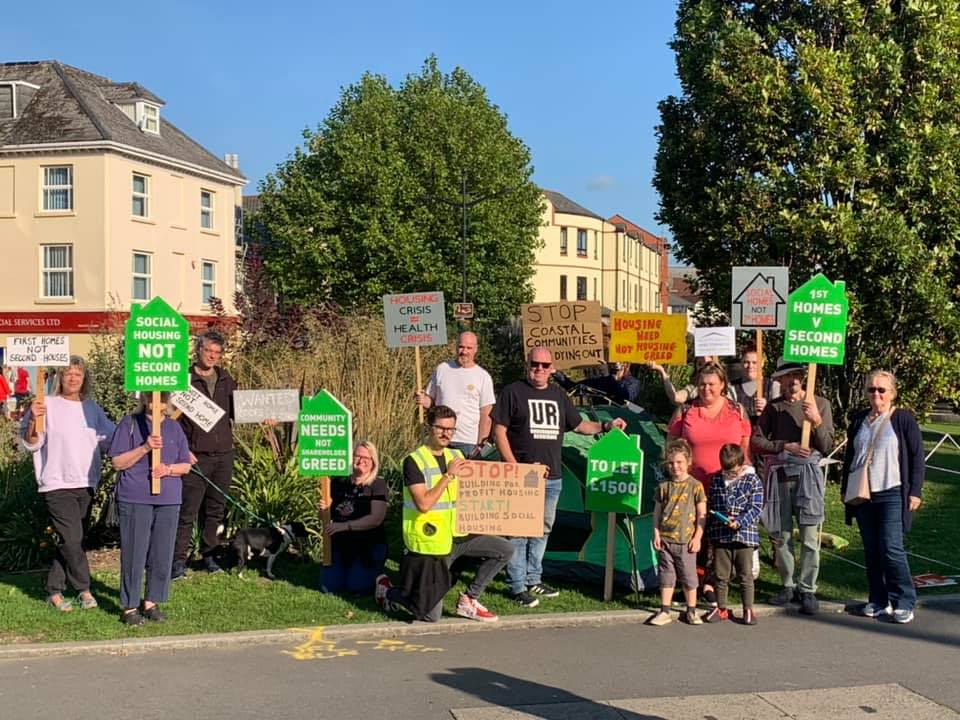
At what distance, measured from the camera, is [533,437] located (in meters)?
8.20

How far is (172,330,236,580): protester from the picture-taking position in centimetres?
861

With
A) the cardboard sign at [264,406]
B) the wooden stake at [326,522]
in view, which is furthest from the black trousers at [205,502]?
the wooden stake at [326,522]

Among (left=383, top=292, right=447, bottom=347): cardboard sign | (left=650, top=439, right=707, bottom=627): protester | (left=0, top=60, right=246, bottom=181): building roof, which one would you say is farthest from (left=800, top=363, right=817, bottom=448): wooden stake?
(left=0, top=60, right=246, bottom=181): building roof

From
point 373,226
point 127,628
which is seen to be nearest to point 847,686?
point 127,628

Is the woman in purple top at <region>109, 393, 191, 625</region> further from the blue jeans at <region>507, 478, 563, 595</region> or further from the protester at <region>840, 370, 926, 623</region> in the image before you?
the protester at <region>840, 370, 926, 623</region>

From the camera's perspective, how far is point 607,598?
27.1 feet

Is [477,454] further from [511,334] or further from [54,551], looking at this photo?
[511,334]

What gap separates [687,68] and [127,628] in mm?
10243

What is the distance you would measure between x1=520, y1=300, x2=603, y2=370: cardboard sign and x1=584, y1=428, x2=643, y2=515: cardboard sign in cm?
308

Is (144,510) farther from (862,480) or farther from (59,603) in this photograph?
(862,480)

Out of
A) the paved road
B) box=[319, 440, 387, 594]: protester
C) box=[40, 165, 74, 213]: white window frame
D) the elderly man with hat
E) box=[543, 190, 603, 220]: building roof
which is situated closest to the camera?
the paved road

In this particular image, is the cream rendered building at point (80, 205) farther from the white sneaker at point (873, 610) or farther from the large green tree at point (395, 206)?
the white sneaker at point (873, 610)

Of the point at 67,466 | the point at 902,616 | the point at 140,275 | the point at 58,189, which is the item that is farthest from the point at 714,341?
the point at 58,189

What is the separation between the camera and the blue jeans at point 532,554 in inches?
320
